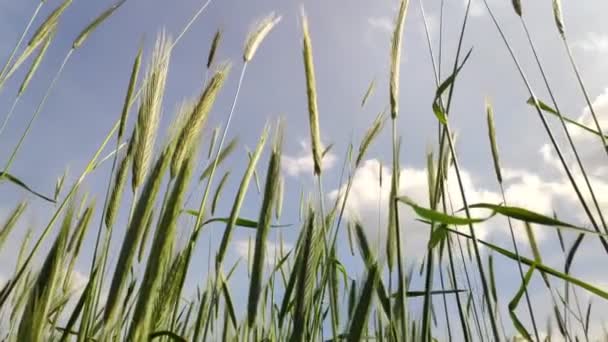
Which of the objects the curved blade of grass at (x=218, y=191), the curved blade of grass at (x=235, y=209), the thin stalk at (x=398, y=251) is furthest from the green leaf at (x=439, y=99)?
the curved blade of grass at (x=218, y=191)

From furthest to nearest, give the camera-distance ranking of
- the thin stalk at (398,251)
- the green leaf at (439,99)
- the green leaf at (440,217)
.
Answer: the green leaf at (439,99), the thin stalk at (398,251), the green leaf at (440,217)

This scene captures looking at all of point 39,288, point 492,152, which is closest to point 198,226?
point 39,288

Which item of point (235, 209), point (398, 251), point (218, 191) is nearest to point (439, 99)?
point (398, 251)

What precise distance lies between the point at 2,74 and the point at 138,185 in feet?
1.88

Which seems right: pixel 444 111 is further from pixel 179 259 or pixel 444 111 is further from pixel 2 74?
pixel 2 74

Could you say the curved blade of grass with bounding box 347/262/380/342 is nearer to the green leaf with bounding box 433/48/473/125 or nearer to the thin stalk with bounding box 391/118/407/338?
the thin stalk with bounding box 391/118/407/338

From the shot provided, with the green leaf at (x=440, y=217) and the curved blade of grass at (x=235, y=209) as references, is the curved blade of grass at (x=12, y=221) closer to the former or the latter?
the curved blade of grass at (x=235, y=209)

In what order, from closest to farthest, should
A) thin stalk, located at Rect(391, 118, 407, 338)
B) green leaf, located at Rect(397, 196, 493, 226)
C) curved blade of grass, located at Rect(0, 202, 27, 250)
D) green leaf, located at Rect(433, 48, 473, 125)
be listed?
green leaf, located at Rect(397, 196, 493, 226) → thin stalk, located at Rect(391, 118, 407, 338) → green leaf, located at Rect(433, 48, 473, 125) → curved blade of grass, located at Rect(0, 202, 27, 250)

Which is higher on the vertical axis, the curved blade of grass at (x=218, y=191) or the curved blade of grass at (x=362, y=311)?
the curved blade of grass at (x=218, y=191)

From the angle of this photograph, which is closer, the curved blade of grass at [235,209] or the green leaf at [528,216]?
the green leaf at [528,216]

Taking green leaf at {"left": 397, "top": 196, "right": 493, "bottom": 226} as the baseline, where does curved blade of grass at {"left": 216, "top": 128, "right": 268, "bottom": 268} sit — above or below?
above

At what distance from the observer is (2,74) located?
48.4 inches

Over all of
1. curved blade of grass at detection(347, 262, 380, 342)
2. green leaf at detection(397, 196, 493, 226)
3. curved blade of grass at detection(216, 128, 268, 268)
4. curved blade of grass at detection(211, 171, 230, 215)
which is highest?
curved blade of grass at detection(211, 171, 230, 215)

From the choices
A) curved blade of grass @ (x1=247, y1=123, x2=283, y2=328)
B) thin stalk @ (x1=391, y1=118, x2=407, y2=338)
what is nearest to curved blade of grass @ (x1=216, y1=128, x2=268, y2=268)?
curved blade of grass @ (x1=247, y1=123, x2=283, y2=328)
